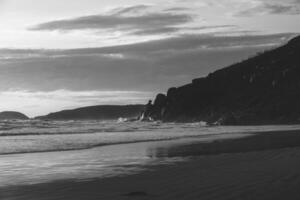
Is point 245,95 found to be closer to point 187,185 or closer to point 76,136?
point 76,136

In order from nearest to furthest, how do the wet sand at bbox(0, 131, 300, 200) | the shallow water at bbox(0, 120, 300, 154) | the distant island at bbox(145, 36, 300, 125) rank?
the wet sand at bbox(0, 131, 300, 200) < the shallow water at bbox(0, 120, 300, 154) < the distant island at bbox(145, 36, 300, 125)

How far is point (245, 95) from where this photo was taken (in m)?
83.7

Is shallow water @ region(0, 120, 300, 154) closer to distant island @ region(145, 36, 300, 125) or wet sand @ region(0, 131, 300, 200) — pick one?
wet sand @ region(0, 131, 300, 200)

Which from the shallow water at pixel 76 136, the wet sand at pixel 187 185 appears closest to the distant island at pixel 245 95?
the shallow water at pixel 76 136

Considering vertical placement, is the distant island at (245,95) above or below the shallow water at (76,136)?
above

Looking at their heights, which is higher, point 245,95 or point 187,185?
point 245,95

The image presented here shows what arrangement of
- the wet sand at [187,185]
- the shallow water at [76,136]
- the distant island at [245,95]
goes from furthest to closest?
the distant island at [245,95]
the shallow water at [76,136]
the wet sand at [187,185]

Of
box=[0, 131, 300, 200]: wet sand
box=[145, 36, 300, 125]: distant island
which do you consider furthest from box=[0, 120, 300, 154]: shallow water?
box=[145, 36, 300, 125]: distant island

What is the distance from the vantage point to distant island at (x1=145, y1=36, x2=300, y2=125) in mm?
66750

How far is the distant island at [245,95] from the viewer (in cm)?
6675

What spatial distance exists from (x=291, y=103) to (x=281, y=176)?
57.8m

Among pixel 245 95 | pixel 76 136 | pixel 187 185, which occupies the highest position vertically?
pixel 245 95

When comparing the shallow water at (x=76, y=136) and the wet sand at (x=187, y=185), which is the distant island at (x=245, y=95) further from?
the wet sand at (x=187, y=185)

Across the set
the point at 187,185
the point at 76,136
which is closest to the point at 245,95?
the point at 76,136
